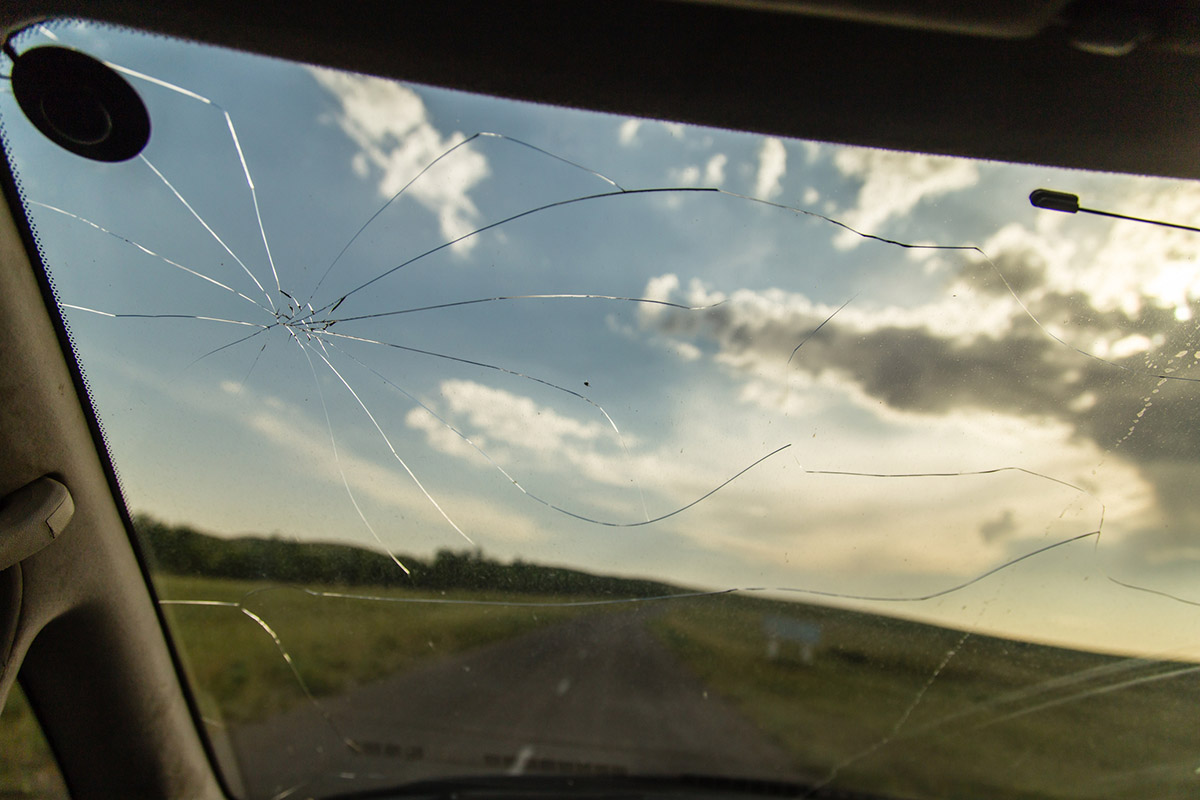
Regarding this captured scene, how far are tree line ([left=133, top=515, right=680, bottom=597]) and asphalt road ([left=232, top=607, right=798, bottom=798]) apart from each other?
170 mm

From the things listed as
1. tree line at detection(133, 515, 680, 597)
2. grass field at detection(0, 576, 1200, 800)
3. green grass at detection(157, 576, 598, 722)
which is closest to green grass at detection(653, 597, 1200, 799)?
grass field at detection(0, 576, 1200, 800)

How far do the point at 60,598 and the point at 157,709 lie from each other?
553 mm

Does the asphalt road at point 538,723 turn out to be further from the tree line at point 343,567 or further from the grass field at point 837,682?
the tree line at point 343,567

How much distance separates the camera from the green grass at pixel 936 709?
201 cm

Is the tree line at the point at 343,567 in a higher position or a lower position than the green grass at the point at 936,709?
higher

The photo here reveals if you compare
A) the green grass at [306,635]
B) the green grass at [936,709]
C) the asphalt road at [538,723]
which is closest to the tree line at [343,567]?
the green grass at [306,635]

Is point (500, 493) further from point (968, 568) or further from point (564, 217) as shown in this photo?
point (968, 568)

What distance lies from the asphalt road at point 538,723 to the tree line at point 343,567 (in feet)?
0.56

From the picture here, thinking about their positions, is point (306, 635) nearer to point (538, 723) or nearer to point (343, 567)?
point (343, 567)

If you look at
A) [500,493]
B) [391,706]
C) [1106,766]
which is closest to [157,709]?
[391,706]

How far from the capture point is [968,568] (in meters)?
1.99

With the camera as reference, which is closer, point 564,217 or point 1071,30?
point 1071,30

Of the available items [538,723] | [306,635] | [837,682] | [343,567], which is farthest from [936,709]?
[306,635]

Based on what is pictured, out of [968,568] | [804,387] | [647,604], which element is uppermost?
[804,387]
